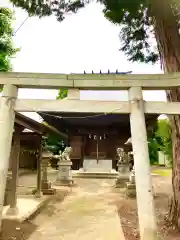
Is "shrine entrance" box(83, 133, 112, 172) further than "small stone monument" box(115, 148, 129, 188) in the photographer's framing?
Yes

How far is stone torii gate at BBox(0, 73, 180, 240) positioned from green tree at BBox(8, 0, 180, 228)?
153cm

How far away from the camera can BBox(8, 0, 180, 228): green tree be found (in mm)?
5684

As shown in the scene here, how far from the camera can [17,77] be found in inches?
175

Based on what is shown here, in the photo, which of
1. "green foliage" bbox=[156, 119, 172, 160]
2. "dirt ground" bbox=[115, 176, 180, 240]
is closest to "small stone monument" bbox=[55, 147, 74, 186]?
"dirt ground" bbox=[115, 176, 180, 240]

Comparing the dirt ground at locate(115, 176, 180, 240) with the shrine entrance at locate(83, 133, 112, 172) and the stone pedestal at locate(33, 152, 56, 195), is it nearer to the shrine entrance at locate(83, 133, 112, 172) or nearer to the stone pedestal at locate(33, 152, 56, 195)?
the stone pedestal at locate(33, 152, 56, 195)

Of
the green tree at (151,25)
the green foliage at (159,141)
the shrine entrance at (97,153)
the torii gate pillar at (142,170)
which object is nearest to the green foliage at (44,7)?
the green tree at (151,25)

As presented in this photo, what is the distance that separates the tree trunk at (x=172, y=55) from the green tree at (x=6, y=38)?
8083 millimetres

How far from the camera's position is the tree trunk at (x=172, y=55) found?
18.5 ft

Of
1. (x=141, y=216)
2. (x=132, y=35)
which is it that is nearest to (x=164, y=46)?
(x=132, y=35)

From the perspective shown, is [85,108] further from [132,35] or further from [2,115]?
[132,35]

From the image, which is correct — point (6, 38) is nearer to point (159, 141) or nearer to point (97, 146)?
point (97, 146)

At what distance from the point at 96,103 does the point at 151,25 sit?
4435 millimetres

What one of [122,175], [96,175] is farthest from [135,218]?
[96,175]

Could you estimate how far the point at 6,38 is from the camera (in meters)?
11.6
